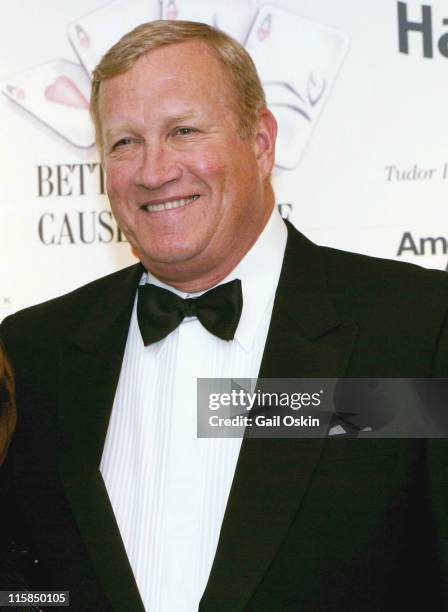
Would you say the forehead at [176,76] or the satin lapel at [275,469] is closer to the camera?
the satin lapel at [275,469]

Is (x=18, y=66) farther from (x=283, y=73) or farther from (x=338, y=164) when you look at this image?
(x=338, y=164)

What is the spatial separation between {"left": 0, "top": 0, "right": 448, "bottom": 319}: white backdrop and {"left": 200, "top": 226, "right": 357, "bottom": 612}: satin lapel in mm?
472

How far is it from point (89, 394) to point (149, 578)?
36 cm

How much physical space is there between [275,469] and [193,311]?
0.37 m

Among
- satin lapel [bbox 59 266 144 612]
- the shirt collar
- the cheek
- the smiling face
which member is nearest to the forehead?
the smiling face

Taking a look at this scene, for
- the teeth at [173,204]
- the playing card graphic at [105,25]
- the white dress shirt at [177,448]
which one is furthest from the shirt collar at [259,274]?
the playing card graphic at [105,25]

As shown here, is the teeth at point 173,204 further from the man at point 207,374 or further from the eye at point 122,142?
the eye at point 122,142

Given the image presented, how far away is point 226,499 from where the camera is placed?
1.57m

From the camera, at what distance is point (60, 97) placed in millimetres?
2186

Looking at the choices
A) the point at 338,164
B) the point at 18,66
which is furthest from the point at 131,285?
the point at 18,66

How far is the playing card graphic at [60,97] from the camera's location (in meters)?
2.18

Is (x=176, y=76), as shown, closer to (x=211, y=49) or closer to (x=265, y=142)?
(x=211, y=49)

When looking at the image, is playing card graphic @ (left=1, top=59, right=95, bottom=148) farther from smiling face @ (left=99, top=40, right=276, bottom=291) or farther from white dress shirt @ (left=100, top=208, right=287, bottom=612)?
white dress shirt @ (left=100, top=208, right=287, bottom=612)

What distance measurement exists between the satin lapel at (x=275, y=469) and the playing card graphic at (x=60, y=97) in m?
0.81
